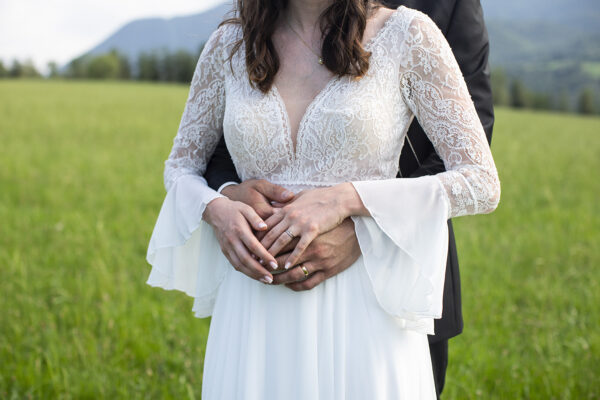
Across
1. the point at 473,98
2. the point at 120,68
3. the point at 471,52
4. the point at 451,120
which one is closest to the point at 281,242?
the point at 451,120

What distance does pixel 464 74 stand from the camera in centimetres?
212

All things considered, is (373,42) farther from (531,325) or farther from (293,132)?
(531,325)

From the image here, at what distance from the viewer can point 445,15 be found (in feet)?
6.91

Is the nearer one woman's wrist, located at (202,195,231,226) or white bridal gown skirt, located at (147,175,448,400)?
white bridal gown skirt, located at (147,175,448,400)

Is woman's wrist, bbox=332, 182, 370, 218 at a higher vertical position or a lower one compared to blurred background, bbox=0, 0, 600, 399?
higher

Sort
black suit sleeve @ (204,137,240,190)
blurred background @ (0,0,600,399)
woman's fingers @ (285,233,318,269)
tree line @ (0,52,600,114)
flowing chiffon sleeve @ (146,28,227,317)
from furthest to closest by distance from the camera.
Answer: tree line @ (0,52,600,114) < blurred background @ (0,0,600,399) < black suit sleeve @ (204,137,240,190) < flowing chiffon sleeve @ (146,28,227,317) < woman's fingers @ (285,233,318,269)

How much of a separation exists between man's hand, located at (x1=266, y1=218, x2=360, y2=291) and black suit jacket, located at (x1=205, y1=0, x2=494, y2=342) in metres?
0.54

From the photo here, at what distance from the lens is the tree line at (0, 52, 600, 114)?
60.3 m

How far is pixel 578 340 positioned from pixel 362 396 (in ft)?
8.59

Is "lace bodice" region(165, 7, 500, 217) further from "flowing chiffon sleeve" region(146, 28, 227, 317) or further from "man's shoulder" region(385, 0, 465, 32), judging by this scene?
"man's shoulder" region(385, 0, 465, 32)

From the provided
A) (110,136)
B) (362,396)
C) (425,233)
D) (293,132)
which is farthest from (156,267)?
(110,136)

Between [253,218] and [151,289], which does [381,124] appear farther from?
[151,289]

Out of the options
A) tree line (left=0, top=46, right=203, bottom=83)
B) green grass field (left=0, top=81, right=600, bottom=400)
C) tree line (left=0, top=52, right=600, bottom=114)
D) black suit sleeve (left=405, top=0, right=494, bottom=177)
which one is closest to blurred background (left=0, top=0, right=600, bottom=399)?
green grass field (left=0, top=81, right=600, bottom=400)

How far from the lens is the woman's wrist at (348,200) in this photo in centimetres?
164
